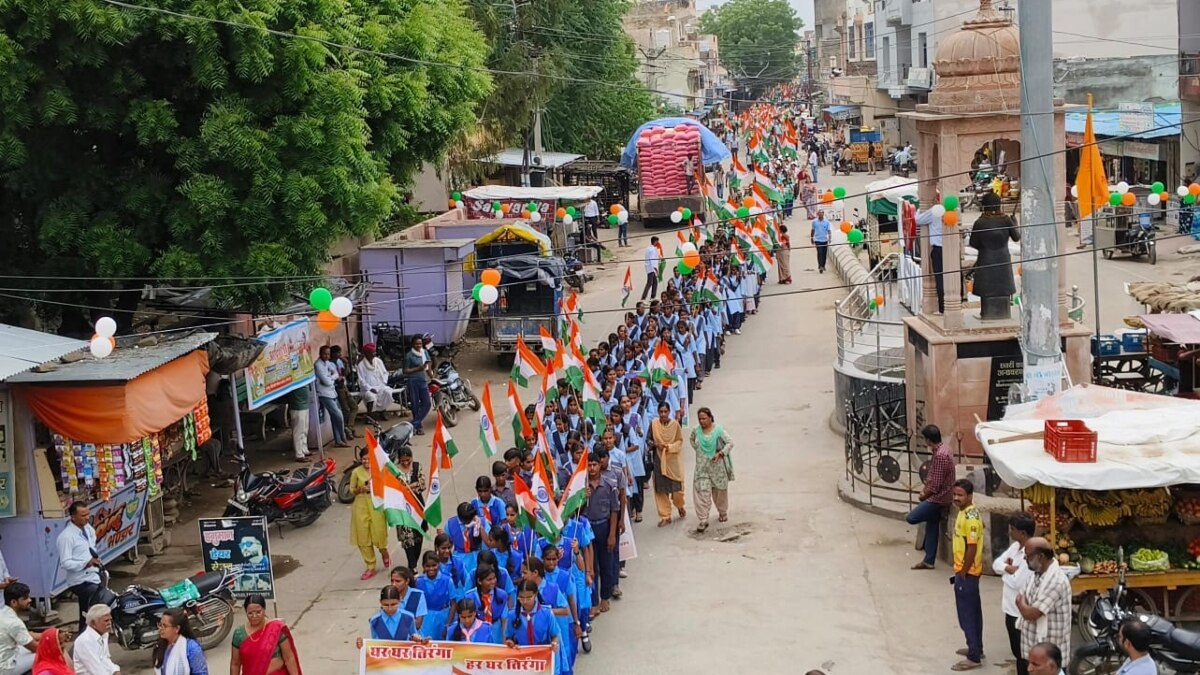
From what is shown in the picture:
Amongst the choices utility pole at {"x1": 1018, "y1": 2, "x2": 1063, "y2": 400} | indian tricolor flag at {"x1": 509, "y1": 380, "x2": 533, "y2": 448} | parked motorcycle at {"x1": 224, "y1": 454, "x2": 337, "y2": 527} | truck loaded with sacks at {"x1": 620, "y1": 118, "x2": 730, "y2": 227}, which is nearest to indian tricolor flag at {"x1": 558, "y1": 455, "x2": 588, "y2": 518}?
indian tricolor flag at {"x1": 509, "y1": 380, "x2": 533, "y2": 448}

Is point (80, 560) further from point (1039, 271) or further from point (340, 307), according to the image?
point (1039, 271)

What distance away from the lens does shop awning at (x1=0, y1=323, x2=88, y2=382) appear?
43.7ft

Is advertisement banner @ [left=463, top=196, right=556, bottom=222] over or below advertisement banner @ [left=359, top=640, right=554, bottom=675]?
over

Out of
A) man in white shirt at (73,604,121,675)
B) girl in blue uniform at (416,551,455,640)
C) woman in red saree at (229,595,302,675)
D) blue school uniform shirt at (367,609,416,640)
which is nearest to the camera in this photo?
woman in red saree at (229,595,302,675)

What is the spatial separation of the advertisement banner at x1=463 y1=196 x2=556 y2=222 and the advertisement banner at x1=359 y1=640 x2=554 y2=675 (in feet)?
76.1

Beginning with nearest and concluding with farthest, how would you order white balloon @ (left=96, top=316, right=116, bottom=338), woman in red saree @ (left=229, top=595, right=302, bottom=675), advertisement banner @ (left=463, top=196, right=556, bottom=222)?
woman in red saree @ (left=229, top=595, right=302, bottom=675) → white balloon @ (left=96, top=316, right=116, bottom=338) → advertisement banner @ (left=463, top=196, right=556, bottom=222)

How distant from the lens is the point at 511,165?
42.6 meters

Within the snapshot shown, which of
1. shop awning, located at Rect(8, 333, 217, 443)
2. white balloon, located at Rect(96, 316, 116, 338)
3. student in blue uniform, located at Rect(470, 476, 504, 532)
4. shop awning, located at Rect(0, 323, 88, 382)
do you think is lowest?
student in blue uniform, located at Rect(470, 476, 504, 532)

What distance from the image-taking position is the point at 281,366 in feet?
60.4

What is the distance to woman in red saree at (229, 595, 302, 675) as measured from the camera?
10.1 m

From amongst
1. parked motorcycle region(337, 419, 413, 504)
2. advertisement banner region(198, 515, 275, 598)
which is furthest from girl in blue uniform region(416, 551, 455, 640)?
parked motorcycle region(337, 419, 413, 504)

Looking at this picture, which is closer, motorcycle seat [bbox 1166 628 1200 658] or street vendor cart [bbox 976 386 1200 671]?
motorcycle seat [bbox 1166 628 1200 658]

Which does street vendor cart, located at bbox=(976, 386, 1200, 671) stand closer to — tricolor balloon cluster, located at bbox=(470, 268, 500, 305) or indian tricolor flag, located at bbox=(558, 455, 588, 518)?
indian tricolor flag, located at bbox=(558, 455, 588, 518)

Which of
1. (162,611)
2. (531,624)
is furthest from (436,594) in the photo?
(162,611)
